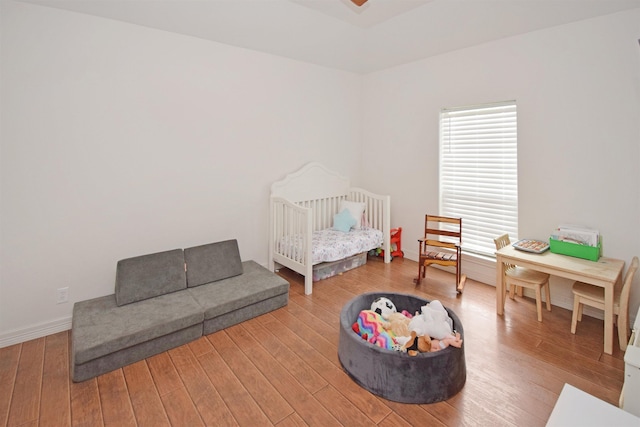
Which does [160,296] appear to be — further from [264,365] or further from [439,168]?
[439,168]

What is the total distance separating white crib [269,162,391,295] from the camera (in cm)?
335

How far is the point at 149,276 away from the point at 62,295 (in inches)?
26.5

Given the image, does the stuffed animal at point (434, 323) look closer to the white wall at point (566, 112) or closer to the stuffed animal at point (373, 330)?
the stuffed animal at point (373, 330)

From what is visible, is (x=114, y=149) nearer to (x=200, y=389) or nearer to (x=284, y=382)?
(x=200, y=389)

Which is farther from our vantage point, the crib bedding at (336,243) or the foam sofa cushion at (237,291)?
the crib bedding at (336,243)

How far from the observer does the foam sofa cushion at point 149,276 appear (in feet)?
8.58

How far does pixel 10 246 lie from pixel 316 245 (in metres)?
2.54

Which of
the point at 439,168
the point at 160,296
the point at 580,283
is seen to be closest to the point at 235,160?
the point at 160,296

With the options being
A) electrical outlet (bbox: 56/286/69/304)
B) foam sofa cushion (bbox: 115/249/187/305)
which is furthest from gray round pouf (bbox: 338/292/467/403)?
electrical outlet (bbox: 56/286/69/304)

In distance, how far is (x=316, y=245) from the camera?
142 inches

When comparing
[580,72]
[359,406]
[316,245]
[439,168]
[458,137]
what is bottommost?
[359,406]

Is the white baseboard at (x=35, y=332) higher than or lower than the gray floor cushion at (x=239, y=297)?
lower

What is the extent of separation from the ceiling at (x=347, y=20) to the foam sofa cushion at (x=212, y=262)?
79.1 inches

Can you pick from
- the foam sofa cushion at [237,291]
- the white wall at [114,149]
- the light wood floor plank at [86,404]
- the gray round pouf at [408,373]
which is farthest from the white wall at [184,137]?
the gray round pouf at [408,373]
